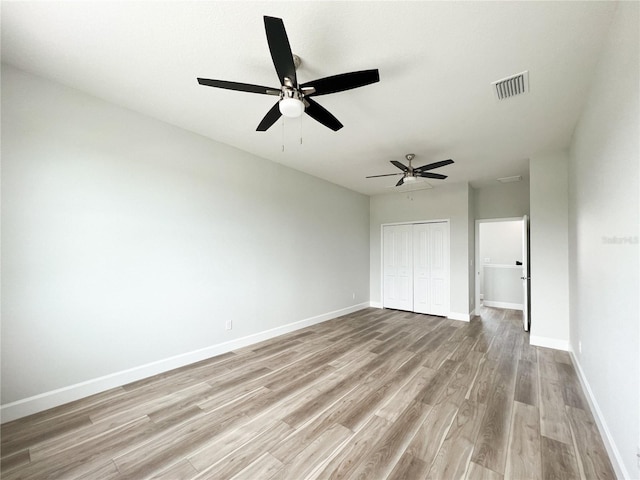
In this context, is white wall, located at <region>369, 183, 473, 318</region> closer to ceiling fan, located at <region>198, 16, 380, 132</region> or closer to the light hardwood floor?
the light hardwood floor

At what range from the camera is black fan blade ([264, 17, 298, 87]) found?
136 cm

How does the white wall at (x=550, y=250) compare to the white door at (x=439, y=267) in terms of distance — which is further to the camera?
the white door at (x=439, y=267)

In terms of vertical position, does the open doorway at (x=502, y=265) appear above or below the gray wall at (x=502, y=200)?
below

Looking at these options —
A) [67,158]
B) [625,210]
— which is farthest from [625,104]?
[67,158]

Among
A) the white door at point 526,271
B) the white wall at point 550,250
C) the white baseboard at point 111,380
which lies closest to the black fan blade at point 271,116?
the white baseboard at point 111,380

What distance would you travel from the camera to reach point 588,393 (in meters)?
2.42

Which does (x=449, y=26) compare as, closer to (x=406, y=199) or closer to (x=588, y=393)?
(x=588, y=393)

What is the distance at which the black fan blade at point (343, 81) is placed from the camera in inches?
66.8

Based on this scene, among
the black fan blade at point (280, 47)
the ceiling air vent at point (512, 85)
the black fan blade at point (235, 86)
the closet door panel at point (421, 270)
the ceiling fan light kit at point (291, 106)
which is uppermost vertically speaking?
the ceiling air vent at point (512, 85)

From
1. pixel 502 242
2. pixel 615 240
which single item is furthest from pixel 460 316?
pixel 615 240

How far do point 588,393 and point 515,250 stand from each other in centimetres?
532

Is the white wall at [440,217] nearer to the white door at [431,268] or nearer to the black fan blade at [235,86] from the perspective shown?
the white door at [431,268]

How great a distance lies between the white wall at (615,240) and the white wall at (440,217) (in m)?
2.88

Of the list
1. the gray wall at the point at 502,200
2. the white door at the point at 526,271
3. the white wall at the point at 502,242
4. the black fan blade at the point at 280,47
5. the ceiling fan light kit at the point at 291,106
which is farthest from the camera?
the white wall at the point at 502,242
